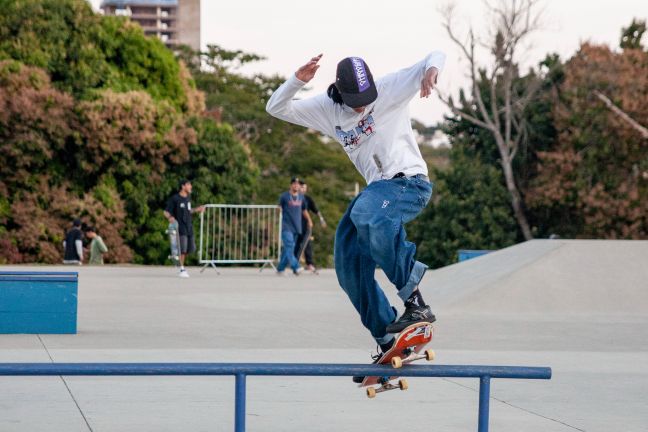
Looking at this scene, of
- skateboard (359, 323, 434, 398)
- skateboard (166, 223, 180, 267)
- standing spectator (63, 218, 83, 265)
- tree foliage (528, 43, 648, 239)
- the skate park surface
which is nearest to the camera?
skateboard (359, 323, 434, 398)

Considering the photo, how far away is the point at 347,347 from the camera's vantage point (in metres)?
10.1

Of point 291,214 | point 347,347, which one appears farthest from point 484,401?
point 291,214

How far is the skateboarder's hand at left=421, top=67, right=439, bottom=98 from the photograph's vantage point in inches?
229

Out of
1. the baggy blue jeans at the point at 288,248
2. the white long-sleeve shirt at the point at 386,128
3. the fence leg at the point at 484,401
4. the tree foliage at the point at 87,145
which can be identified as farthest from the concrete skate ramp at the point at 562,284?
the tree foliage at the point at 87,145

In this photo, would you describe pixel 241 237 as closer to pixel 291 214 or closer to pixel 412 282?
pixel 291 214

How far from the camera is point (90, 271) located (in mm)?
22938

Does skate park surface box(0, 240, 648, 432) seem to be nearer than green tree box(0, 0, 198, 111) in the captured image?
Yes

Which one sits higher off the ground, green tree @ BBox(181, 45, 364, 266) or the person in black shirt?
green tree @ BBox(181, 45, 364, 266)

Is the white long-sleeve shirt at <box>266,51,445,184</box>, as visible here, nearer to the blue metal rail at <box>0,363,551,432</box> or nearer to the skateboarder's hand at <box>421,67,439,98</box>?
the skateboarder's hand at <box>421,67,439,98</box>

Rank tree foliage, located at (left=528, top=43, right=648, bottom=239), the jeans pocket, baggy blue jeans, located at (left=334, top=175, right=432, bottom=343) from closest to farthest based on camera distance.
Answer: baggy blue jeans, located at (left=334, top=175, right=432, bottom=343) → the jeans pocket → tree foliage, located at (left=528, top=43, right=648, bottom=239)

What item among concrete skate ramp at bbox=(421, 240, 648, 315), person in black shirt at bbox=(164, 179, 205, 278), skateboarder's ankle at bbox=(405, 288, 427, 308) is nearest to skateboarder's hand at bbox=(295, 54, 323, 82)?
skateboarder's ankle at bbox=(405, 288, 427, 308)

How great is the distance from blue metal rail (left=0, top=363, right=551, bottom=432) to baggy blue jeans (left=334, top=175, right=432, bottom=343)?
1.97 ft

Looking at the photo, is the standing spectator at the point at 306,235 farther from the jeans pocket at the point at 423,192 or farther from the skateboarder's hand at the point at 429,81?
the skateboarder's hand at the point at 429,81

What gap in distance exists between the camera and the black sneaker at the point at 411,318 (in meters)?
5.87
